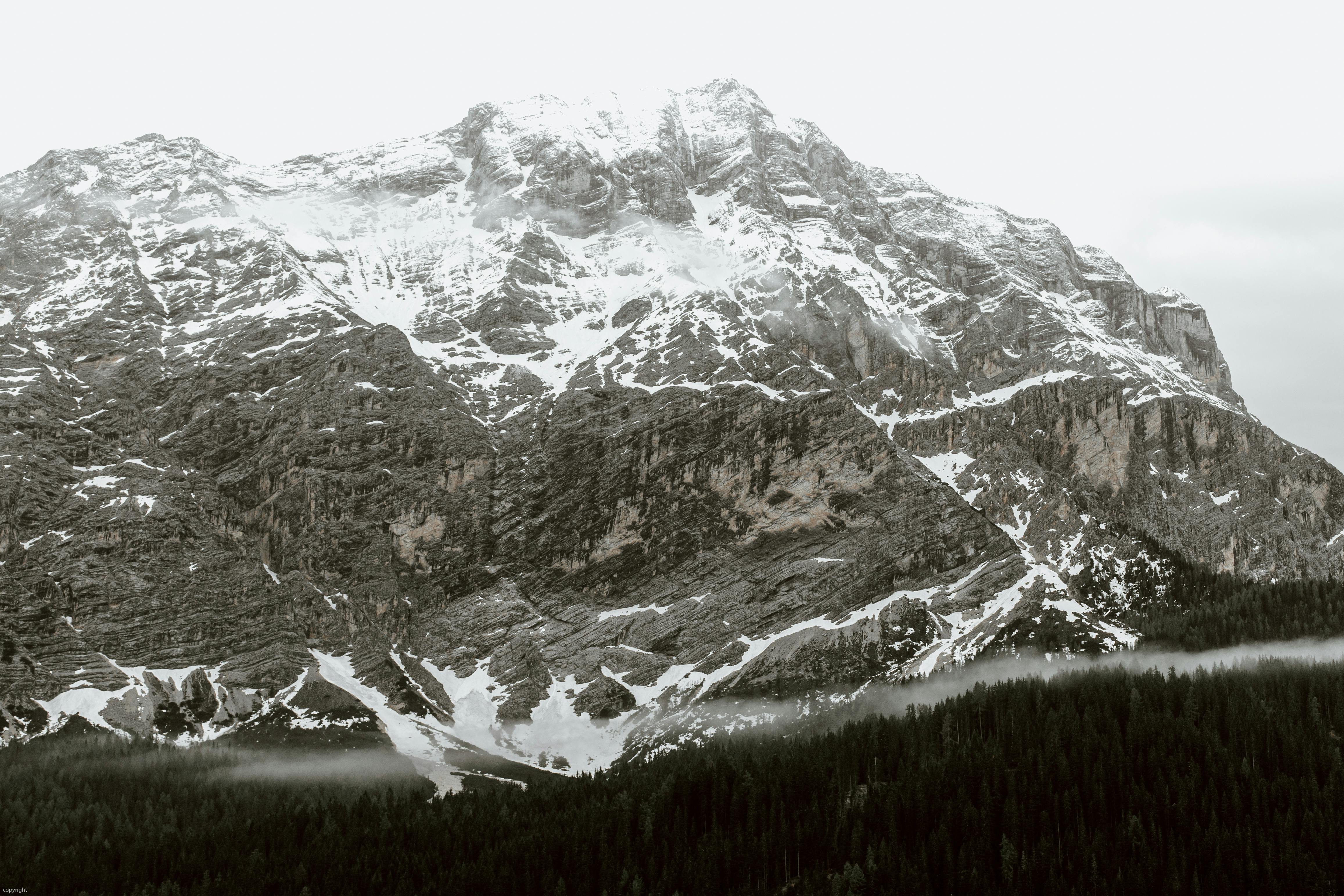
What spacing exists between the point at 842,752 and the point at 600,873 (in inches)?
1569

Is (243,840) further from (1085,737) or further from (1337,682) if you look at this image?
(1337,682)

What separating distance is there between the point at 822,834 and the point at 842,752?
20521 mm

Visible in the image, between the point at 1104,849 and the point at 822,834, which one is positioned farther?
the point at 822,834

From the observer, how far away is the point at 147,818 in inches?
6457

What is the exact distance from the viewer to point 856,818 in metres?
153

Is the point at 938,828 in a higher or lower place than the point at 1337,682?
lower

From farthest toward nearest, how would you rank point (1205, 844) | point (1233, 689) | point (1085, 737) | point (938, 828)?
point (1233, 689) → point (1085, 737) → point (938, 828) → point (1205, 844)

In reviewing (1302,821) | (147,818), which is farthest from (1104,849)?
(147,818)

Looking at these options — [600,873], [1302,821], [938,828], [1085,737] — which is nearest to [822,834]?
[938,828]

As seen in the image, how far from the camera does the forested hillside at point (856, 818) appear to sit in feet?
458

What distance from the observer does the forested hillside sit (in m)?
140

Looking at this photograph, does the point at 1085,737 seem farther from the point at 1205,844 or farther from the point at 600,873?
the point at 600,873

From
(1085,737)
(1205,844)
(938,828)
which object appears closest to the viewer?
(1205,844)

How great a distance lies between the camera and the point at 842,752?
170000mm
